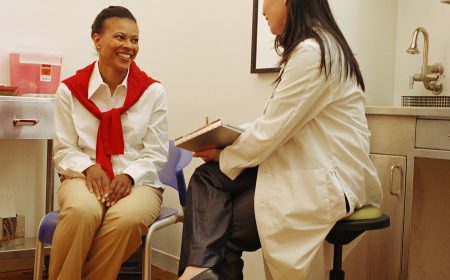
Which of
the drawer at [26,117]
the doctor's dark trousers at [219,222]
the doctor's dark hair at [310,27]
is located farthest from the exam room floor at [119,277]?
the doctor's dark hair at [310,27]

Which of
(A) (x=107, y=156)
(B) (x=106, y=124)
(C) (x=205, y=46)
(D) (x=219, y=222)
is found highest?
(C) (x=205, y=46)

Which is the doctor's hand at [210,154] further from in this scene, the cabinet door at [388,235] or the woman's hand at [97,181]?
the cabinet door at [388,235]

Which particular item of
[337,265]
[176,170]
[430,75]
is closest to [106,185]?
[176,170]

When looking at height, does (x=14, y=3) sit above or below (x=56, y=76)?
above

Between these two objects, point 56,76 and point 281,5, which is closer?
point 281,5

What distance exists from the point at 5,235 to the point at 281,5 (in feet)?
6.15

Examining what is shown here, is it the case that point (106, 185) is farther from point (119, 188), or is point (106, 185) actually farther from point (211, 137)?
point (211, 137)

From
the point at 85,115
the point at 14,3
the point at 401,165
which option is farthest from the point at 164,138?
the point at 14,3

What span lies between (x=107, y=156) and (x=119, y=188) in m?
0.17

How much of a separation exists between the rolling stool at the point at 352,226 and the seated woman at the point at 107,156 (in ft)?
2.01

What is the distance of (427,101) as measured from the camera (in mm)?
2270

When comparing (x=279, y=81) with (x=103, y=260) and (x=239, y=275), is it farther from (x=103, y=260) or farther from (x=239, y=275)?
(x=103, y=260)

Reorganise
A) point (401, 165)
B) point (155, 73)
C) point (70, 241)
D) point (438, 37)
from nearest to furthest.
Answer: point (70, 241) → point (401, 165) → point (438, 37) → point (155, 73)

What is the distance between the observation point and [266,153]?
5.27 ft
